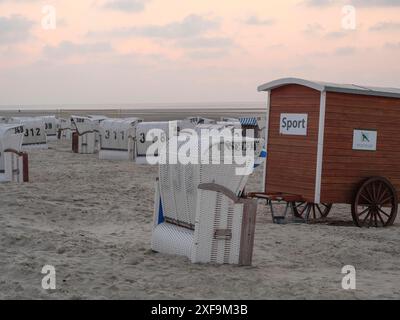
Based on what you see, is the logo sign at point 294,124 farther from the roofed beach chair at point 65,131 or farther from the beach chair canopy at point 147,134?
the roofed beach chair at point 65,131

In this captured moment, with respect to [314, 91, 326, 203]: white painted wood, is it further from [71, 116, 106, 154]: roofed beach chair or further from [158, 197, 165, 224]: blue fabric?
[71, 116, 106, 154]: roofed beach chair

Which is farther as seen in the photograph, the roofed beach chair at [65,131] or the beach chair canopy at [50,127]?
the roofed beach chair at [65,131]

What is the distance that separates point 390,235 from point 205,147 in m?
5.29

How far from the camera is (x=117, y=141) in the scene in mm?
28547

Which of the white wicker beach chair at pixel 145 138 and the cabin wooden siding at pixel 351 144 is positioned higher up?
the cabin wooden siding at pixel 351 144

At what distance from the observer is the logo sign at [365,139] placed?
12930 millimetres

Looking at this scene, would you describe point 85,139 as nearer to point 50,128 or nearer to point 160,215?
point 50,128

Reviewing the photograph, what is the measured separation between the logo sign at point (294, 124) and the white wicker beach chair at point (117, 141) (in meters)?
15.2

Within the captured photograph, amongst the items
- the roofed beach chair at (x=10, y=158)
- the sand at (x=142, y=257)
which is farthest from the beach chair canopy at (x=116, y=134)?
the sand at (x=142, y=257)

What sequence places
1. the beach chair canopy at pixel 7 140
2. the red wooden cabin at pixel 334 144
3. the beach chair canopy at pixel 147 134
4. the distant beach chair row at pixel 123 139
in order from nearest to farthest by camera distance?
the red wooden cabin at pixel 334 144
the beach chair canopy at pixel 7 140
the beach chair canopy at pixel 147 134
the distant beach chair row at pixel 123 139

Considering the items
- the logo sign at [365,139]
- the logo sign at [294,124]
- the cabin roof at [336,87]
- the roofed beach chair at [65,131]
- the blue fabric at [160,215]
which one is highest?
the cabin roof at [336,87]

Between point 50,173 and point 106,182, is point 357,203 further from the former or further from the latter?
point 50,173

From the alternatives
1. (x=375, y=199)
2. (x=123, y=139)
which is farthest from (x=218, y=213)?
(x=123, y=139)

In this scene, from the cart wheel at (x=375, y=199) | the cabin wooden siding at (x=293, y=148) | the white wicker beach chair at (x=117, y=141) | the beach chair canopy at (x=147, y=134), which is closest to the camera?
the cabin wooden siding at (x=293, y=148)
